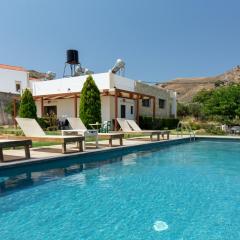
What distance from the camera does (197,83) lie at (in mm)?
74438

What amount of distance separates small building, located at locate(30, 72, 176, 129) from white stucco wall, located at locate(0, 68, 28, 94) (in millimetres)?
7299

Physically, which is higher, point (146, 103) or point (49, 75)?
point (49, 75)

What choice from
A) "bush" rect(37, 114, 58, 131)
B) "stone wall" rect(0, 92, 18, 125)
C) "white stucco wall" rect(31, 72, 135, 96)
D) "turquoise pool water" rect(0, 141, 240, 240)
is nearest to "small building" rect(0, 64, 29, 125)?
"stone wall" rect(0, 92, 18, 125)

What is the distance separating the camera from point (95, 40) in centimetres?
2408

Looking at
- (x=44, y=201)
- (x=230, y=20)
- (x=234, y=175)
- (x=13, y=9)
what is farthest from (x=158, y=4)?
(x=44, y=201)

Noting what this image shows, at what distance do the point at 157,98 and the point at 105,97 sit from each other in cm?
706

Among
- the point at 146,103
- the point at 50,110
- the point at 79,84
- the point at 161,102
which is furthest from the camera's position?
the point at 161,102

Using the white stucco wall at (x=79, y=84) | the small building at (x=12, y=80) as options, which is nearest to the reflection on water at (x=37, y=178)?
the white stucco wall at (x=79, y=84)

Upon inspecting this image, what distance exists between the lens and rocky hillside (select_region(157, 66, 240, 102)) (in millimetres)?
66062

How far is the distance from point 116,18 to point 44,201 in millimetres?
18481

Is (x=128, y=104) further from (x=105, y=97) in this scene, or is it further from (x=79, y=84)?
Result: (x=79, y=84)

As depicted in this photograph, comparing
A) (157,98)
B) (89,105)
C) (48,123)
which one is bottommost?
(48,123)

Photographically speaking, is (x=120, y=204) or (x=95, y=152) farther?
(x=95, y=152)

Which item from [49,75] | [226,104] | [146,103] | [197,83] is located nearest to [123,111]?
[146,103]
